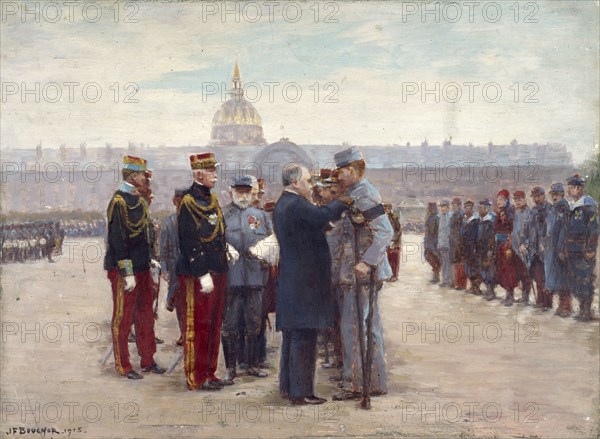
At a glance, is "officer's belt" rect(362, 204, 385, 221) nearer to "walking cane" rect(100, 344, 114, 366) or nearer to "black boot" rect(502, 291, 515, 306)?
"walking cane" rect(100, 344, 114, 366)

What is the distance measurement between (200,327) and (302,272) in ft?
3.85

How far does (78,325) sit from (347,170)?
3.46 metres

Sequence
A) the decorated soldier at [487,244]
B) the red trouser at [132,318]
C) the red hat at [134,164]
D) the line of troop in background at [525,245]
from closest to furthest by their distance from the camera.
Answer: the red hat at [134,164] → the red trouser at [132,318] → the line of troop in background at [525,245] → the decorated soldier at [487,244]

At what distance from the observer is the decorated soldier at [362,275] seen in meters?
6.39

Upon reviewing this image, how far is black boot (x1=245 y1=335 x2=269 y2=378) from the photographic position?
7.36 m

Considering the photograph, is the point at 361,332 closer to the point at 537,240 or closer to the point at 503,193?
the point at 537,240

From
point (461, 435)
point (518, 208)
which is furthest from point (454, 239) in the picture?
point (461, 435)

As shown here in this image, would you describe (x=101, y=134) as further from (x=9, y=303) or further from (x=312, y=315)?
(x=312, y=315)

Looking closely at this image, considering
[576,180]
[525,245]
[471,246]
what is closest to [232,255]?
[576,180]

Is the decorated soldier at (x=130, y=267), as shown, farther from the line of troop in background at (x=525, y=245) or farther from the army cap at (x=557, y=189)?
the army cap at (x=557, y=189)

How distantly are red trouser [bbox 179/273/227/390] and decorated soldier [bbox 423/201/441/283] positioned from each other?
26.3 ft

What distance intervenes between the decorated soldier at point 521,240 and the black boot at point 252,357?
456cm

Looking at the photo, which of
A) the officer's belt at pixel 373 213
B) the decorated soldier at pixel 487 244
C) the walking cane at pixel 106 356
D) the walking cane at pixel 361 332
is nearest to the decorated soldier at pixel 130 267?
the walking cane at pixel 106 356

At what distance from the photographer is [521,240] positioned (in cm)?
1089
